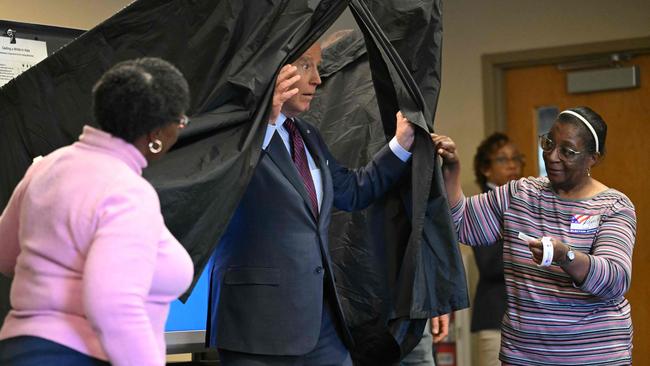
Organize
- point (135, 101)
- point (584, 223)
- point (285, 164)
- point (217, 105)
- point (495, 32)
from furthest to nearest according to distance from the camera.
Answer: point (495, 32) → point (584, 223) → point (285, 164) → point (217, 105) → point (135, 101)

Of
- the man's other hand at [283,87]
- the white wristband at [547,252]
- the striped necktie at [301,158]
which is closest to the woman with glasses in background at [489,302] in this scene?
the white wristband at [547,252]

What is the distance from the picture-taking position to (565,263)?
2.67 meters

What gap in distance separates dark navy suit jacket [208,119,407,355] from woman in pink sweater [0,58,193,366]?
24.4 inches

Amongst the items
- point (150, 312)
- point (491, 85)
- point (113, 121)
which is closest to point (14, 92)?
point (113, 121)

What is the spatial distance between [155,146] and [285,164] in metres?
0.74

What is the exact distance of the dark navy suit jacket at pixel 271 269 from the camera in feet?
8.16

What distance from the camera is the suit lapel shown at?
2566 millimetres

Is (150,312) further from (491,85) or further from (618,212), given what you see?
(491,85)

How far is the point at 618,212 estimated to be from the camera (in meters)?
2.81

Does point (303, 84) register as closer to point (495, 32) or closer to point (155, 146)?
point (155, 146)

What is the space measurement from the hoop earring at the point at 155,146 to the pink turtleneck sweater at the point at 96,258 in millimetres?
31

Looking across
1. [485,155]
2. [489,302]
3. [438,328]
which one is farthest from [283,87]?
[485,155]

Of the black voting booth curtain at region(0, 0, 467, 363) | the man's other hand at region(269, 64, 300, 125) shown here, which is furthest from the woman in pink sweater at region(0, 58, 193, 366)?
the man's other hand at region(269, 64, 300, 125)

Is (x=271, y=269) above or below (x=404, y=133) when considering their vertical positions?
below
